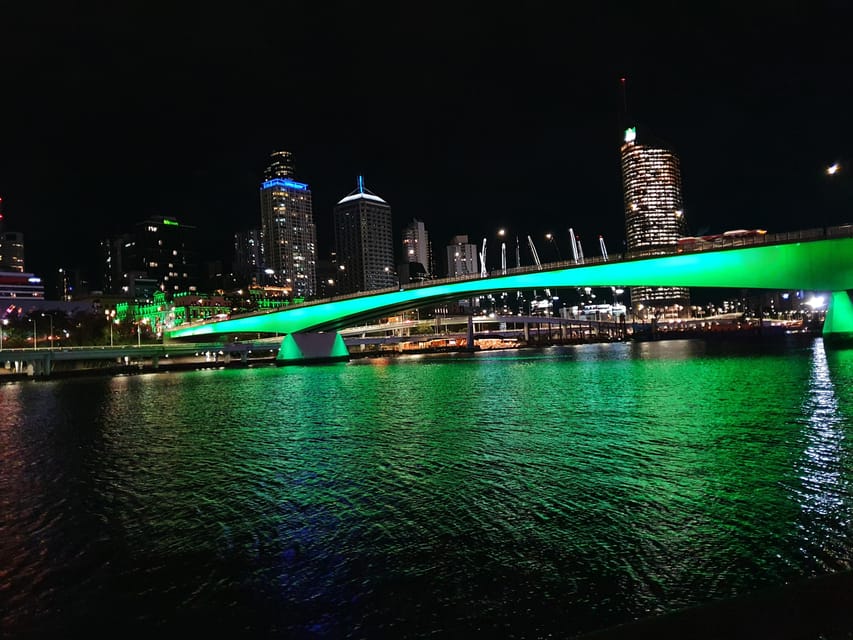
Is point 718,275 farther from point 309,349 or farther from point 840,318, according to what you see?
point 309,349

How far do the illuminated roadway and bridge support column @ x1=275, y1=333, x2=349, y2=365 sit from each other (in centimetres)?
1901

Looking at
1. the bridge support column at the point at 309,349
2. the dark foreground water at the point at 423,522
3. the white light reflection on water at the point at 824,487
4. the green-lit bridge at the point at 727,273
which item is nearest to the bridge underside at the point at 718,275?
the green-lit bridge at the point at 727,273

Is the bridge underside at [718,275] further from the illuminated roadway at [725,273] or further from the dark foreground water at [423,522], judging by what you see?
the dark foreground water at [423,522]

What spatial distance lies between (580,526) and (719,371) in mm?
38708

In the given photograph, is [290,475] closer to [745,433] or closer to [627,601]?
[627,601]

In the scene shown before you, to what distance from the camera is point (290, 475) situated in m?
15.5

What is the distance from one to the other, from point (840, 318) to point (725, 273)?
13.3m

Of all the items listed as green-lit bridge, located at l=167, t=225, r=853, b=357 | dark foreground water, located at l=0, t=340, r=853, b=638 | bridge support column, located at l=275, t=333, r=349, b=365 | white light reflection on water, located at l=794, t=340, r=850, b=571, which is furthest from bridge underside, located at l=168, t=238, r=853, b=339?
white light reflection on water, located at l=794, t=340, r=850, b=571

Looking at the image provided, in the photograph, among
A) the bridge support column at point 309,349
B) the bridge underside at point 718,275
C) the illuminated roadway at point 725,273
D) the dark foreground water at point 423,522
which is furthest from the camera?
the bridge support column at point 309,349

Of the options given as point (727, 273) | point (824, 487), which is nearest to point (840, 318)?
point (727, 273)

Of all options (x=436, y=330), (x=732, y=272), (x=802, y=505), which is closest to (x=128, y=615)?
(x=802, y=505)

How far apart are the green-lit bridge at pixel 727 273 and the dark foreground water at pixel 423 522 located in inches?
1308

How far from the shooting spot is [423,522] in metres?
10.9

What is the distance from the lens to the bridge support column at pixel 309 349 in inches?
3532
